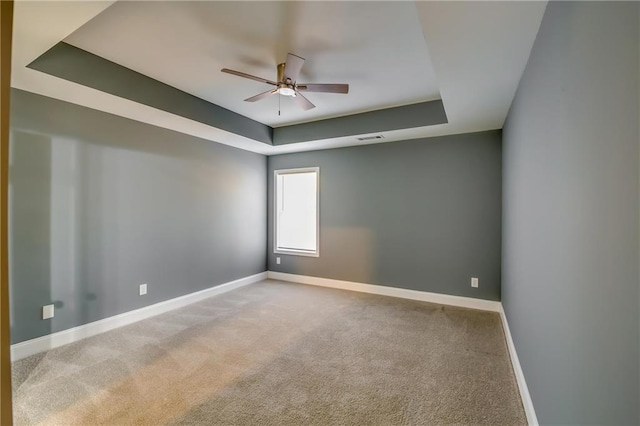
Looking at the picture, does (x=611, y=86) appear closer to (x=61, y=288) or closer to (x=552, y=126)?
(x=552, y=126)

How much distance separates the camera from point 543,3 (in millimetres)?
1462

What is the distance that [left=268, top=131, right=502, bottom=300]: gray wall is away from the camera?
3887mm

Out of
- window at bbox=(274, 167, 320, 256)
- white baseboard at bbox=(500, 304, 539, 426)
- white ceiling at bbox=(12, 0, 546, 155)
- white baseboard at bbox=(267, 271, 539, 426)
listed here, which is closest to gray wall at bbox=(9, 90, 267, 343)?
white ceiling at bbox=(12, 0, 546, 155)

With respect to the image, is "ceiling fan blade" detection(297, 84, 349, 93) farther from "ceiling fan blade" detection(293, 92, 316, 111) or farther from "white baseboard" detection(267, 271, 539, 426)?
"white baseboard" detection(267, 271, 539, 426)

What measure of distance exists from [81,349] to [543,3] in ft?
14.0

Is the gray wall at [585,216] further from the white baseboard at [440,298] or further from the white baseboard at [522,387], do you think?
the white baseboard at [440,298]

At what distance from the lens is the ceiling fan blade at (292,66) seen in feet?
7.34

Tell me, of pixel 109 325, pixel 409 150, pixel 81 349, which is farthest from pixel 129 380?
pixel 409 150

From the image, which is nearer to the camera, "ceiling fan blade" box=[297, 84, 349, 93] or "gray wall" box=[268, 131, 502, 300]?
"ceiling fan blade" box=[297, 84, 349, 93]

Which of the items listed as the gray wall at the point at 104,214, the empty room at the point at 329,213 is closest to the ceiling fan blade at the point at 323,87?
the empty room at the point at 329,213

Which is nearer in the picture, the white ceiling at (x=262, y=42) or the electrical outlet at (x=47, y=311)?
the white ceiling at (x=262, y=42)

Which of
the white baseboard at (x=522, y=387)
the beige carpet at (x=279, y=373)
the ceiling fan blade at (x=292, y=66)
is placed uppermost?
the ceiling fan blade at (x=292, y=66)

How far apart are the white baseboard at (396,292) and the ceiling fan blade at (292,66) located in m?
3.32

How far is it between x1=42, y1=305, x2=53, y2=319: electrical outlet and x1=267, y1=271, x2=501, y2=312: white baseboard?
10.6 feet
